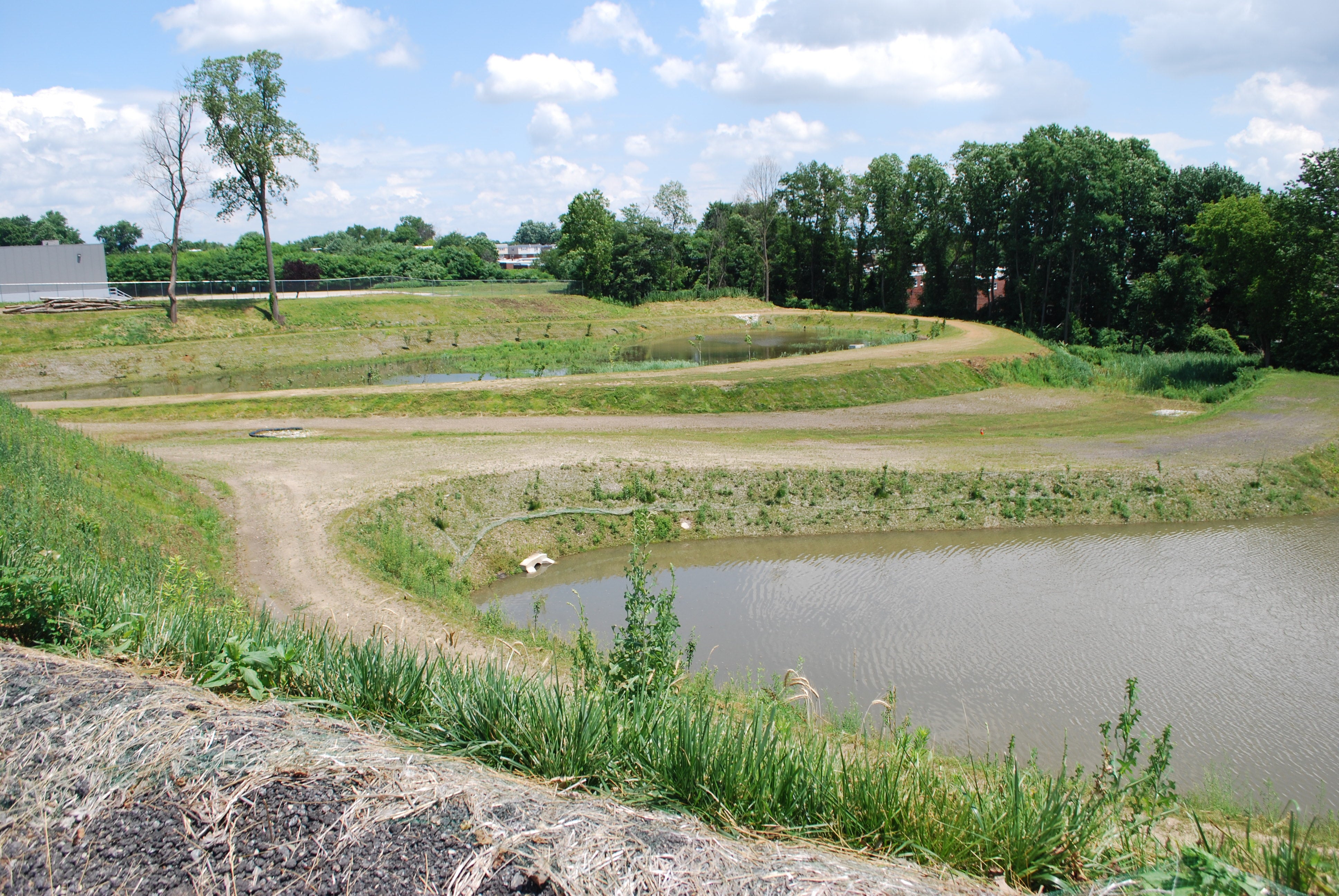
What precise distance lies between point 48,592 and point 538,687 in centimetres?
373

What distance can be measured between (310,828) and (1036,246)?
218ft

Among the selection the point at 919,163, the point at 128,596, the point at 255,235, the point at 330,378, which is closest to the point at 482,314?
the point at 330,378

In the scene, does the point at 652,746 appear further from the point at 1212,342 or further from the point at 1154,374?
the point at 1212,342

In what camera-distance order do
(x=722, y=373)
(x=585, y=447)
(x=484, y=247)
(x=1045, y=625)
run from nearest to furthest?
(x=1045, y=625), (x=585, y=447), (x=722, y=373), (x=484, y=247)

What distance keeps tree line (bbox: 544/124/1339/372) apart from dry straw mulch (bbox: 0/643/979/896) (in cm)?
4124

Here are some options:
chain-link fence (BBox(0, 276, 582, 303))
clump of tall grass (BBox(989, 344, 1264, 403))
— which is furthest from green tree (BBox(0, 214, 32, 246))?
clump of tall grass (BBox(989, 344, 1264, 403))

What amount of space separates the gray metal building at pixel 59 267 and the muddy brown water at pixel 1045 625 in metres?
50.5

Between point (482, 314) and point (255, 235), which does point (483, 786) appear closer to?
point (482, 314)

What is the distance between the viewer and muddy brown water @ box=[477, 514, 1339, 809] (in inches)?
376

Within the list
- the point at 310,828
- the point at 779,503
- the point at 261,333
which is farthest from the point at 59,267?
the point at 310,828

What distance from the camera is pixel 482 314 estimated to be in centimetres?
5972

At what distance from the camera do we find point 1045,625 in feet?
40.8

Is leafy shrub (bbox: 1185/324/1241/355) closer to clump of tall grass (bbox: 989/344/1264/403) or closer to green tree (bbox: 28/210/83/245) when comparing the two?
clump of tall grass (bbox: 989/344/1264/403)

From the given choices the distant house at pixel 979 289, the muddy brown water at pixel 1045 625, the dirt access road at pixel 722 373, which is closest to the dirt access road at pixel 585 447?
the muddy brown water at pixel 1045 625
